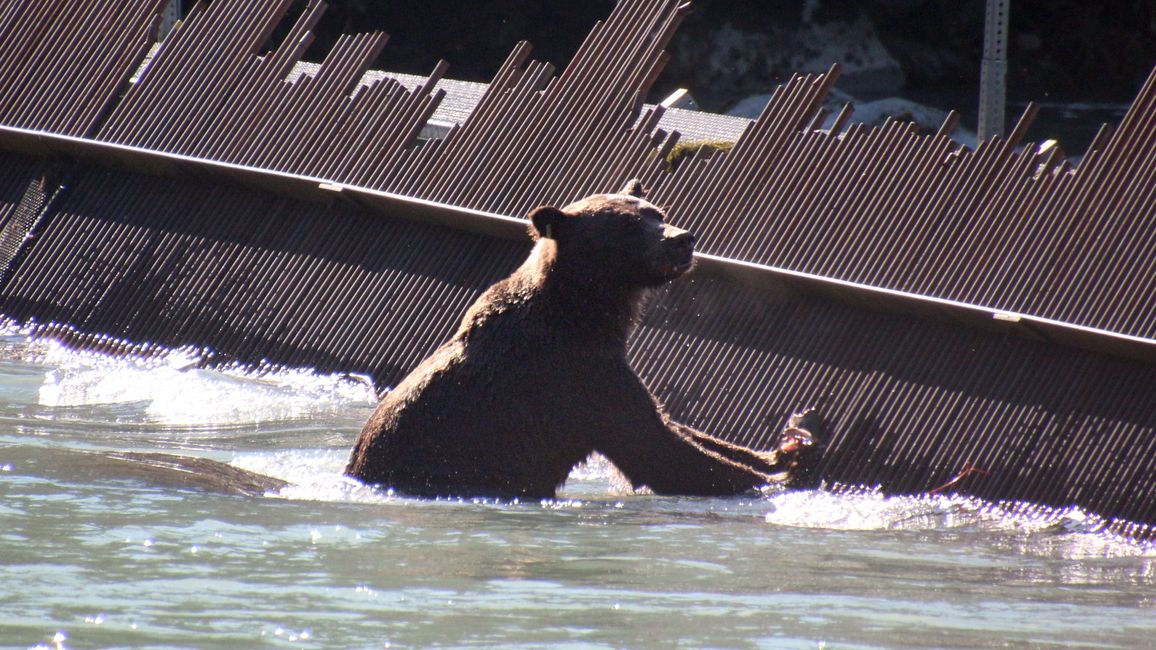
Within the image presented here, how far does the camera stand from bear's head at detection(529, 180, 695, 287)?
869 centimetres

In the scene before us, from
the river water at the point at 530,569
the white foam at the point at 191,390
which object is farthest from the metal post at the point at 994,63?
the white foam at the point at 191,390

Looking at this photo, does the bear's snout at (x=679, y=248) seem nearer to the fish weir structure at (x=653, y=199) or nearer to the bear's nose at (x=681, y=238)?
the bear's nose at (x=681, y=238)

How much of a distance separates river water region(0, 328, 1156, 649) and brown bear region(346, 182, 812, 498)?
0.23 metres

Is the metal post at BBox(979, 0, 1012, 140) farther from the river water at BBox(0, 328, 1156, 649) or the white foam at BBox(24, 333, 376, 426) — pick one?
the white foam at BBox(24, 333, 376, 426)

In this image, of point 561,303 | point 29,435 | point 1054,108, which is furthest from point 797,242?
point 1054,108

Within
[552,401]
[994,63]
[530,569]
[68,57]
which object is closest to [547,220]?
[552,401]

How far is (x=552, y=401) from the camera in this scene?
27.7 ft

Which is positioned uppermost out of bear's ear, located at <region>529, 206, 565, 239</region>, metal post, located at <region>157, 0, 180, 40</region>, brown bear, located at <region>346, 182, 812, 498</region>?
metal post, located at <region>157, 0, 180, 40</region>

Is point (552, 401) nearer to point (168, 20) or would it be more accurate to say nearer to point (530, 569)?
point (530, 569)

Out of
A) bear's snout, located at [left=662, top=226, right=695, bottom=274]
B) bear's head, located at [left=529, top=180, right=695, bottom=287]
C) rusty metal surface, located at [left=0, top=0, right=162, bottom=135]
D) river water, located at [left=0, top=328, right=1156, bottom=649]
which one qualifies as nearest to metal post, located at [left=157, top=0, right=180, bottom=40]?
rusty metal surface, located at [left=0, top=0, right=162, bottom=135]

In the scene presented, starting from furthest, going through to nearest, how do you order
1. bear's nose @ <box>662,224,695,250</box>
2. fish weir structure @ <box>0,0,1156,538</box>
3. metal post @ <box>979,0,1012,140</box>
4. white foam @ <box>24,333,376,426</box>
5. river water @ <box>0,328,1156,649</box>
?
metal post @ <box>979,0,1012,140</box>
white foam @ <box>24,333,376,426</box>
fish weir structure @ <box>0,0,1156,538</box>
bear's nose @ <box>662,224,695,250</box>
river water @ <box>0,328,1156,649</box>

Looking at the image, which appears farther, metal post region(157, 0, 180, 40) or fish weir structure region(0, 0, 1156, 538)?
metal post region(157, 0, 180, 40)

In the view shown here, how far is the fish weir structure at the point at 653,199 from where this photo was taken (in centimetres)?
892

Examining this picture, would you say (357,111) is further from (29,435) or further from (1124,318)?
(1124,318)
